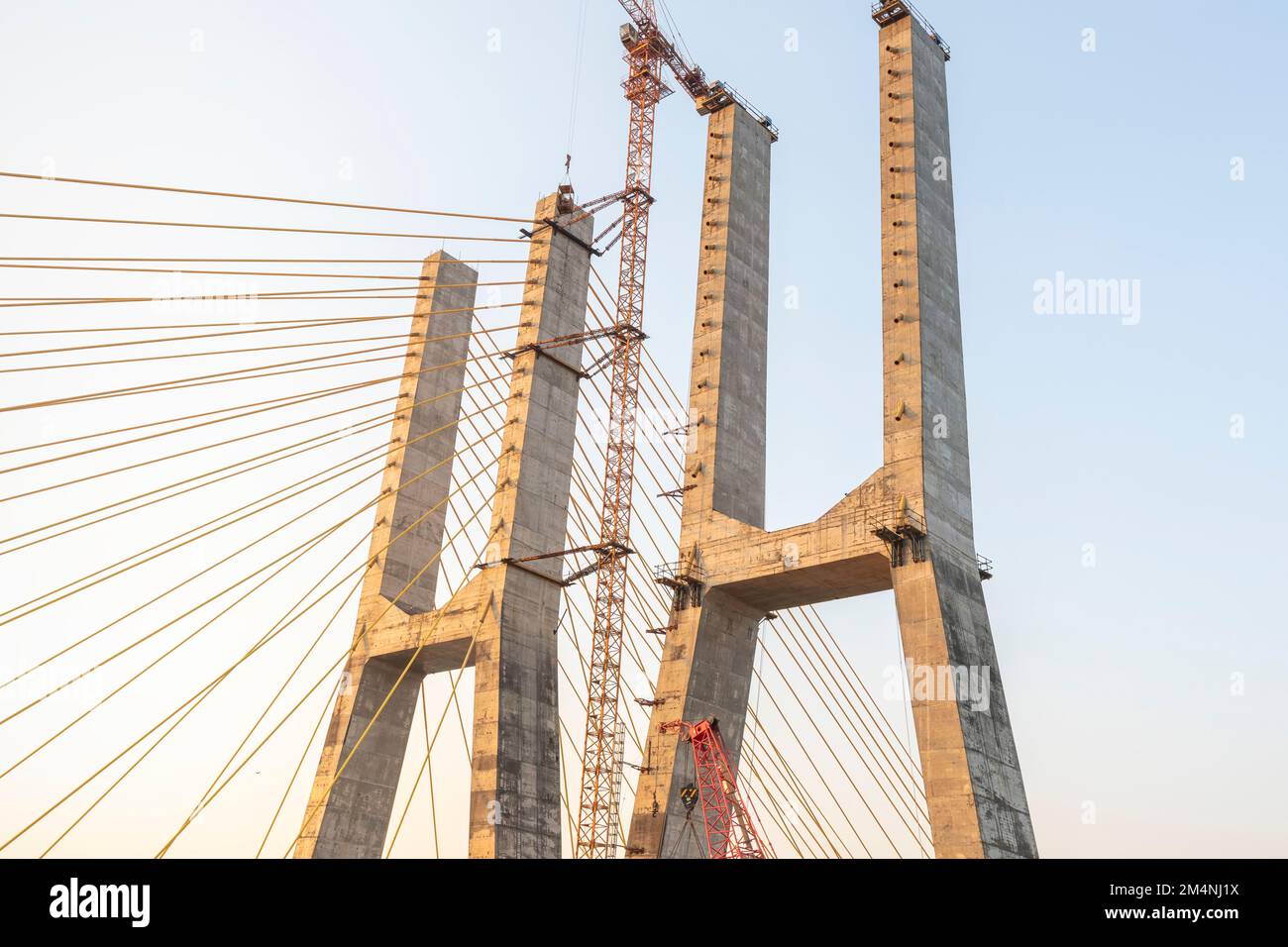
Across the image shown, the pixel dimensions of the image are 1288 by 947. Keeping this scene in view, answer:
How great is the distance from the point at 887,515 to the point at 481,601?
653 inches

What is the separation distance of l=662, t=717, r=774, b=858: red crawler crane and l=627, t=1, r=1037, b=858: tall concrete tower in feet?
2.24

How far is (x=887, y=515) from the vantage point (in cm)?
3912

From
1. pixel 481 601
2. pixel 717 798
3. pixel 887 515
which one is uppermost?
pixel 887 515

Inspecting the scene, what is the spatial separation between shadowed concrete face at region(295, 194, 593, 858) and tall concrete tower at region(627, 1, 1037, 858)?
507 cm

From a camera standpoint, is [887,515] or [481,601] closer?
[887,515]

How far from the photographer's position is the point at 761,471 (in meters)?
47.8

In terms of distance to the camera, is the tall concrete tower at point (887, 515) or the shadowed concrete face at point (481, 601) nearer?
the tall concrete tower at point (887, 515)

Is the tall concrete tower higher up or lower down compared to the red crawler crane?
higher up

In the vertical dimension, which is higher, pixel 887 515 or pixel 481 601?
pixel 887 515

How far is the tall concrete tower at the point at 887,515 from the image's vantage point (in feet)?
118

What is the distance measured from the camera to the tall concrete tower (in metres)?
36.0

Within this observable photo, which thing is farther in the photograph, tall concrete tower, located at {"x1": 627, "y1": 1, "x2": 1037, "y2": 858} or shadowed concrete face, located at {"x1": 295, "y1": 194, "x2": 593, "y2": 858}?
shadowed concrete face, located at {"x1": 295, "y1": 194, "x2": 593, "y2": 858}

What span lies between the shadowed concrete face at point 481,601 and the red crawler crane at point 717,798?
616 centimetres
